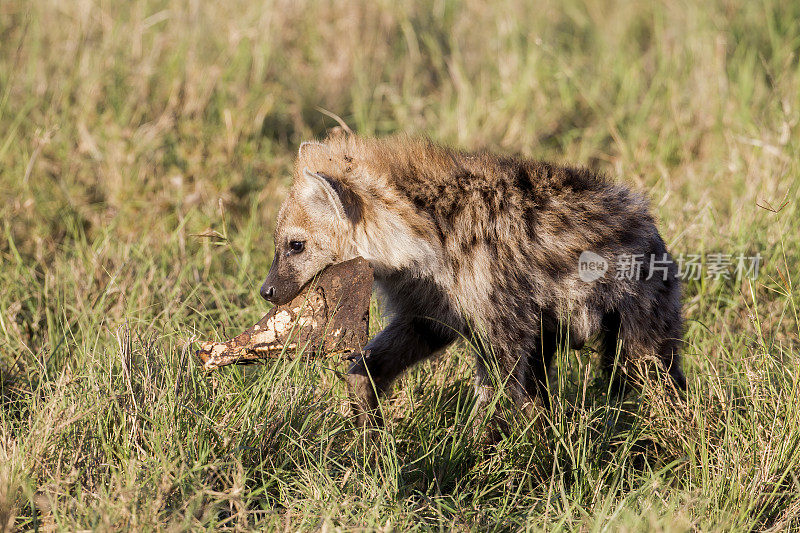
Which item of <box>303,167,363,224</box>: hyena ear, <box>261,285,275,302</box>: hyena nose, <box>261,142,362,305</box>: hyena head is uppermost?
<box>303,167,363,224</box>: hyena ear

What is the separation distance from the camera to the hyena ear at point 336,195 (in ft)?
9.96

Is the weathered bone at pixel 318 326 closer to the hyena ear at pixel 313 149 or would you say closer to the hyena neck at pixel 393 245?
the hyena neck at pixel 393 245

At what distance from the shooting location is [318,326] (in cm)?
312

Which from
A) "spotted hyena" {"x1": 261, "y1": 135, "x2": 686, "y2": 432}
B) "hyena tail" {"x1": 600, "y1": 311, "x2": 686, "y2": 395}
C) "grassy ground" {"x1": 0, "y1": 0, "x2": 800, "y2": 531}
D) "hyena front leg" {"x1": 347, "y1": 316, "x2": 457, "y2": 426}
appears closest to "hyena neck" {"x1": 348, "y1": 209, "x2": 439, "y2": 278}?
"spotted hyena" {"x1": 261, "y1": 135, "x2": 686, "y2": 432}

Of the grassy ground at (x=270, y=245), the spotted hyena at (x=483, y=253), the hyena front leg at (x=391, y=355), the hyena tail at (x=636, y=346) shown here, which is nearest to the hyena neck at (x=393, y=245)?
the spotted hyena at (x=483, y=253)

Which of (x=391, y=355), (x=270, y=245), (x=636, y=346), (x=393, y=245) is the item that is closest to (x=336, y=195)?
(x=393, y=245)

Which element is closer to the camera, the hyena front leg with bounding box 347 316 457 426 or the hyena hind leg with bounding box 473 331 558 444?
the hyena hind leg with bounding box 473 331 558 444

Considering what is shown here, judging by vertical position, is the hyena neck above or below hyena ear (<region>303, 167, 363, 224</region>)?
below

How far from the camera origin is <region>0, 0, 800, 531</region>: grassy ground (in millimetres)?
2781

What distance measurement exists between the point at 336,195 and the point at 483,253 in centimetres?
57

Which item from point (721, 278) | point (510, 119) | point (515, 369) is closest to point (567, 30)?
point (510, 119)

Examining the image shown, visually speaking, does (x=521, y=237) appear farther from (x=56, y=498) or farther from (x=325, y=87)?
(x=325, y=87)

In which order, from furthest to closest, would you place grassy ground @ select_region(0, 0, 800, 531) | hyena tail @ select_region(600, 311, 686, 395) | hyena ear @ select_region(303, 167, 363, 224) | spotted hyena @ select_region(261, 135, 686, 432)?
hyena tail @ select_region(600, 311, 686, 395)
spotted hyena @ select_region(261, 135, 686, 432)
hyena ear @ select_region(303, 167, 363, 224)
grassy ground @ select_region(0, 0, 800, 531)

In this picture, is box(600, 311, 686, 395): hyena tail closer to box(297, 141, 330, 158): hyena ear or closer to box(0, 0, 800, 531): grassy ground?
box(0, 0, 800, 531): grassy ground
